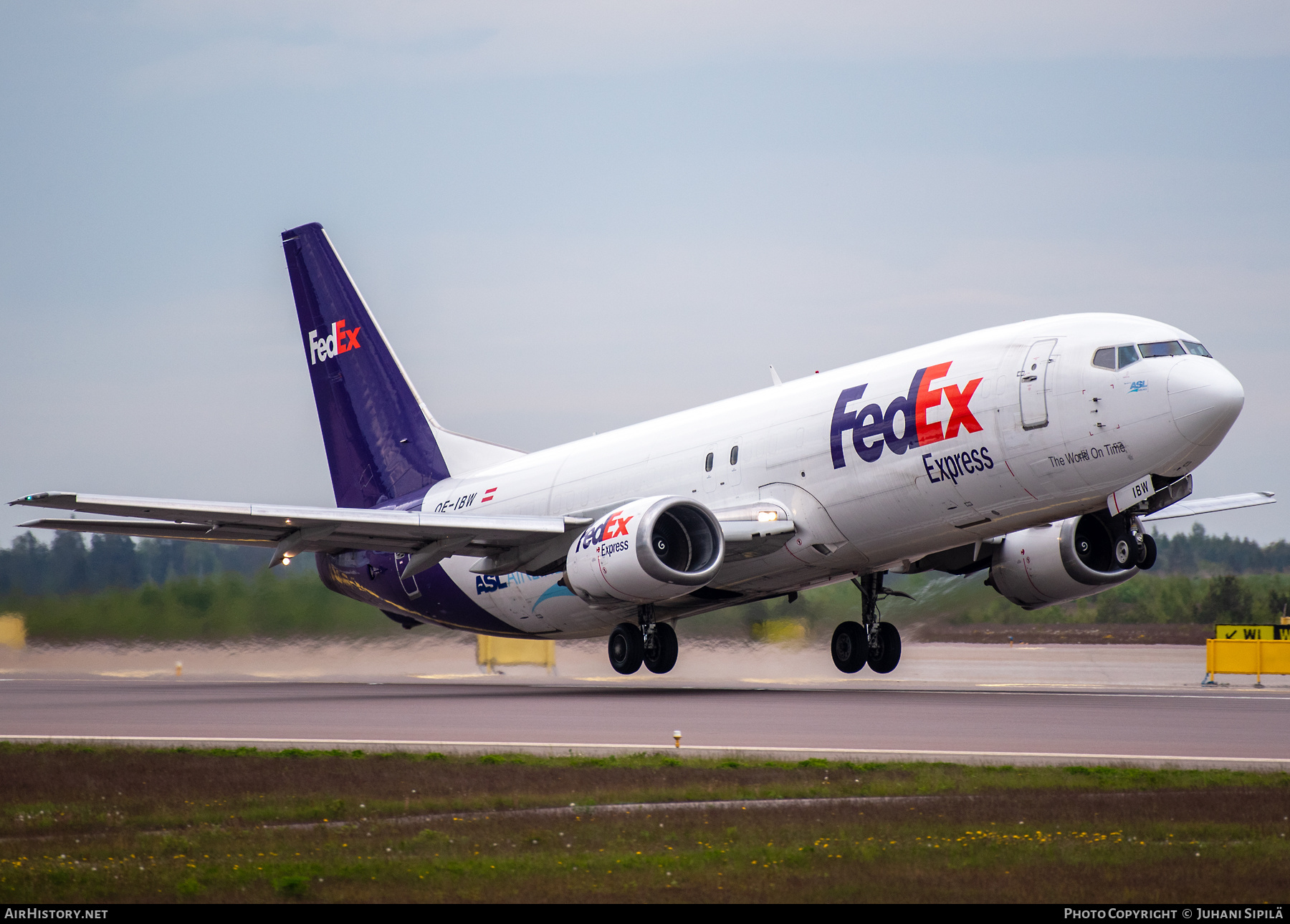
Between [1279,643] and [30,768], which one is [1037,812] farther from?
[1279,643]

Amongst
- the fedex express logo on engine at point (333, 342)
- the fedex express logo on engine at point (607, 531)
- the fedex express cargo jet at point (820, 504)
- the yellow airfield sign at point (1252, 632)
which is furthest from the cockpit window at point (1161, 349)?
the fedex express logo on engine at point (333, 342)

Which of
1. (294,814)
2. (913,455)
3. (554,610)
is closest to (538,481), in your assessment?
(554,610)

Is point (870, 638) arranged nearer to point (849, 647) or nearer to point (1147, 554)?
point (849, 647)

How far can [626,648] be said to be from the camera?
24.9 m

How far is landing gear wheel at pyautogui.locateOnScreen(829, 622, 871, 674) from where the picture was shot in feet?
86.4

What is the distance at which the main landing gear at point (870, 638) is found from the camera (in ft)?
84.8

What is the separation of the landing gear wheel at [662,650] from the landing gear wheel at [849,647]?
353cm

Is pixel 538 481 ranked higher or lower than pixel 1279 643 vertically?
higher

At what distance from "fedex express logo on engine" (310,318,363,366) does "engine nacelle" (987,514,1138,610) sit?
15.4 meters

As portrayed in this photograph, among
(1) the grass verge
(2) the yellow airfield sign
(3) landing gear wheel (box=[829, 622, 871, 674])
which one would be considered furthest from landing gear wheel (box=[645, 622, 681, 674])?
(2) the yellow airfield sign

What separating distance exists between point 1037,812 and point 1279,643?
2059cm

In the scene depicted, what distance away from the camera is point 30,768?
41.8ft

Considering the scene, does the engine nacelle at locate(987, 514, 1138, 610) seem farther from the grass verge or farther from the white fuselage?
the grass verge

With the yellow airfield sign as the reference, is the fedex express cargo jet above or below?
above
